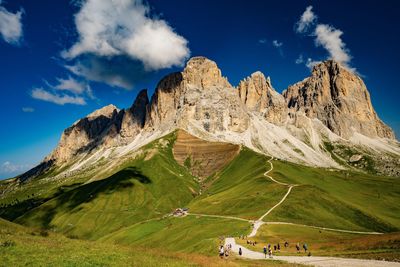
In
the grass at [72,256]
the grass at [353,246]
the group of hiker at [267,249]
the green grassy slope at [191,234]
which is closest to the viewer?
the grass at [72,256]

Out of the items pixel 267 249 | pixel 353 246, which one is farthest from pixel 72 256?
pixel 353 246

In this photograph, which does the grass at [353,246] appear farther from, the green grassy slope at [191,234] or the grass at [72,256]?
the grass at [72,256]

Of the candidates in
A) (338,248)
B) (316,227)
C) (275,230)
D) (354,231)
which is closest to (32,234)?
(338,248)

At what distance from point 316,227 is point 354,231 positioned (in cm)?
1473

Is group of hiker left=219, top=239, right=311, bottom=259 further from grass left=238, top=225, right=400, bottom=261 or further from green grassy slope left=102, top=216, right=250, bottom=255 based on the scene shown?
green grassy slope left=102, top=216, right=250, bottom=255

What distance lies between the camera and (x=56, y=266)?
32.4 meters

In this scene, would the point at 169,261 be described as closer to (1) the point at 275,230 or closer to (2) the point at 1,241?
(2) the point at 1,241

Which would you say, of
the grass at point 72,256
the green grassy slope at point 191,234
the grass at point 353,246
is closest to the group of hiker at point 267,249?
the grass at point 353,246

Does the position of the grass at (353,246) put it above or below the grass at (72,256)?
above

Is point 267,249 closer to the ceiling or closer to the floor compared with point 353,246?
closer to the floor

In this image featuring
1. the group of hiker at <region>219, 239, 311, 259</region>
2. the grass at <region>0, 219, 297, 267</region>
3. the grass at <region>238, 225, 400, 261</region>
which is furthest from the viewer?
the group of hiker at <region>219, 239, 311, 259</region>

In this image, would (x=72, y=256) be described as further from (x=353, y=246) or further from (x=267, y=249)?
(x=353, y=246)

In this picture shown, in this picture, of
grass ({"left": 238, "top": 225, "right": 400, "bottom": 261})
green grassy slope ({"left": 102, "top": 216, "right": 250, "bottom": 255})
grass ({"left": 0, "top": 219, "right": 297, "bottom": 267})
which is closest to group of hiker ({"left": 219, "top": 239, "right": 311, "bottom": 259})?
grass ({"left": 238, "top": 225, "right": 400, "bottom": 261})

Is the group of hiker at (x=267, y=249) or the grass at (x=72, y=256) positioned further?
the group of hiker at (x=267, y=249)
